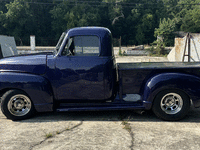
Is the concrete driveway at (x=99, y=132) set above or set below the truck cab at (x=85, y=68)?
below

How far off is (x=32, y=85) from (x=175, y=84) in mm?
2832

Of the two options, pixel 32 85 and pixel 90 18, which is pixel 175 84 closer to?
pixel 32 85

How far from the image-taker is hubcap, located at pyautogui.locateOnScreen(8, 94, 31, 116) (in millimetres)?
4127

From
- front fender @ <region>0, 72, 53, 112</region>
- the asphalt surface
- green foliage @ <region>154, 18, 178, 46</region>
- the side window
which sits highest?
green foliage @ <region>154, 18, 178, 46</region>

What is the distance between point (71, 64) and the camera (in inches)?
161

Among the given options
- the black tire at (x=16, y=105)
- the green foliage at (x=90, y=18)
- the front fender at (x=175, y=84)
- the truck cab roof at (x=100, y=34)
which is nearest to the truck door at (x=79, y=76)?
the truck cab roof at (x=100, y=34)

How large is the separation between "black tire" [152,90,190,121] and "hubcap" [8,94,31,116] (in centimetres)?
262

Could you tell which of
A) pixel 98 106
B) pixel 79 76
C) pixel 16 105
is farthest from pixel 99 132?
pixel 16 105

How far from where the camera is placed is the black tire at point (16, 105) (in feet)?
13.4

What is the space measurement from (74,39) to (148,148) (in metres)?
2.56

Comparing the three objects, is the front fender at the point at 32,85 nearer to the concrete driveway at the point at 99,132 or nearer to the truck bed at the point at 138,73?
the concrete driveway at the point at 99,132

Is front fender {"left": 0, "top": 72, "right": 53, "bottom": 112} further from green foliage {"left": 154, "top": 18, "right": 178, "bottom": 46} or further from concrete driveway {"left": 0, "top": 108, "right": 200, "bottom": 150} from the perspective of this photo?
green foliage {"left": 154, "top": 18, "right": 178, "bottom": 46}

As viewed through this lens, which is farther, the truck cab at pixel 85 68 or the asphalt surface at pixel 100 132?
the truck cab at pixel 85 68

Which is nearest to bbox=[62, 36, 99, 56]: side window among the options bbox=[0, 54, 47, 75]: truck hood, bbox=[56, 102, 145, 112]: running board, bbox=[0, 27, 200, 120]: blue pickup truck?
bbox=[0, 27, 200, 120]: blue pickup truck
